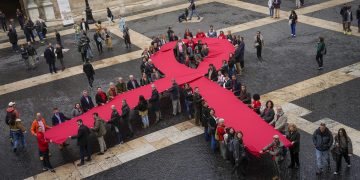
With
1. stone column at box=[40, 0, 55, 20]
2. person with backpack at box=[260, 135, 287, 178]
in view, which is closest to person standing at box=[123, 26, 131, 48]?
stone column at box=[40, 0, 55, 20]

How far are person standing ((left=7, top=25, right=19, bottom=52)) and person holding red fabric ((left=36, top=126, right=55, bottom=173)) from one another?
13.0 metres

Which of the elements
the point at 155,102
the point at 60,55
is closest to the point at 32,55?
the point at 60,55

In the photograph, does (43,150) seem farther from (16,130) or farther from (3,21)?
(3,21)

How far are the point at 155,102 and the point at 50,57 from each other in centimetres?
807

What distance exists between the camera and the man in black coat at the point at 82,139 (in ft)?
47.2

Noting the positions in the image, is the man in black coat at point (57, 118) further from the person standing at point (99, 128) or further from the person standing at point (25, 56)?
the person standing at point (25, 56)

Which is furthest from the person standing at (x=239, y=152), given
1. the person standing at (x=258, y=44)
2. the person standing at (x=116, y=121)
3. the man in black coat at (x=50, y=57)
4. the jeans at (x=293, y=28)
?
the jeans at (x=293, y=28)

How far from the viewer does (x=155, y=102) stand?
17.0m

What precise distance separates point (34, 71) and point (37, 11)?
24.8 feet

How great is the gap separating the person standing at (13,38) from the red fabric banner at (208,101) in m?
9.72

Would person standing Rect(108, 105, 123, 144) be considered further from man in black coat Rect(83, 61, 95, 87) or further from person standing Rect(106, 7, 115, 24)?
person standing Rect(106, 7, 115, 24)

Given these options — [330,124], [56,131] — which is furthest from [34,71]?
[330,124]

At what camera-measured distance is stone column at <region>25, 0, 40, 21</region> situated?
29858 millimetres

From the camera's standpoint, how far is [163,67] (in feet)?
63.9
